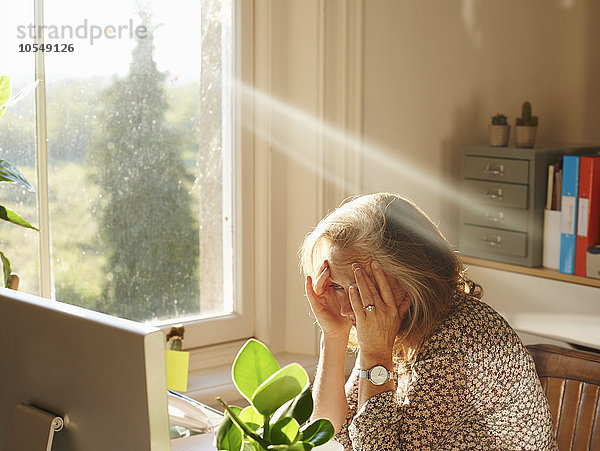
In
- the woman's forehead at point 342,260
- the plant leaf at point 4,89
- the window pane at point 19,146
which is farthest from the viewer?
the window pane at point 19,146

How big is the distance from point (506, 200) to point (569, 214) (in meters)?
0.18

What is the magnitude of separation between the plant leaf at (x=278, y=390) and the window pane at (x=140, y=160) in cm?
110

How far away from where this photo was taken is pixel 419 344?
134 cm

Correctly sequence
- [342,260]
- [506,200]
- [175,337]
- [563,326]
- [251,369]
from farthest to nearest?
[506,200], [563,326], [175,337], [342,260], [251,369]

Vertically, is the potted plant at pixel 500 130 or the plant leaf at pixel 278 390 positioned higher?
the potted plant at pixel 500 130

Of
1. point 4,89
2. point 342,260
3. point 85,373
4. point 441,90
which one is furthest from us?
point 441,90

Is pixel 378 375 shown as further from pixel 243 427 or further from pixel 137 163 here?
pixel 137 163

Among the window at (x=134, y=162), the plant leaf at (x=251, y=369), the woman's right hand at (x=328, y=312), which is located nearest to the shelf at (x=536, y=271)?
the window at (x=134, y=162)

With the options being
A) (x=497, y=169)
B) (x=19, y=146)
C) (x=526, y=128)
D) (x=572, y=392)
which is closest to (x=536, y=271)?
(x=497, y=169)

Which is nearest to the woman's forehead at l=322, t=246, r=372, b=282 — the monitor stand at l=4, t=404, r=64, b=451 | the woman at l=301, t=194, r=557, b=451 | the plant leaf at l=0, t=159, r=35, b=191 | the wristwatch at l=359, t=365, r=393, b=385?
the woman at l=301, t=194, r=557, b=451

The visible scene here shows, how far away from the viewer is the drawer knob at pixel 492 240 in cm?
224

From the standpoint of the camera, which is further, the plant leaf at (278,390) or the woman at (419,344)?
the woman at (419,344)

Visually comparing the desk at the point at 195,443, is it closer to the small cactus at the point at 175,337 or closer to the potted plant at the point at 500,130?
the small cactus at the point at 175,337

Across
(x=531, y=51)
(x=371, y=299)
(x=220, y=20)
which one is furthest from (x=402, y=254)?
(x=531, y=51)
